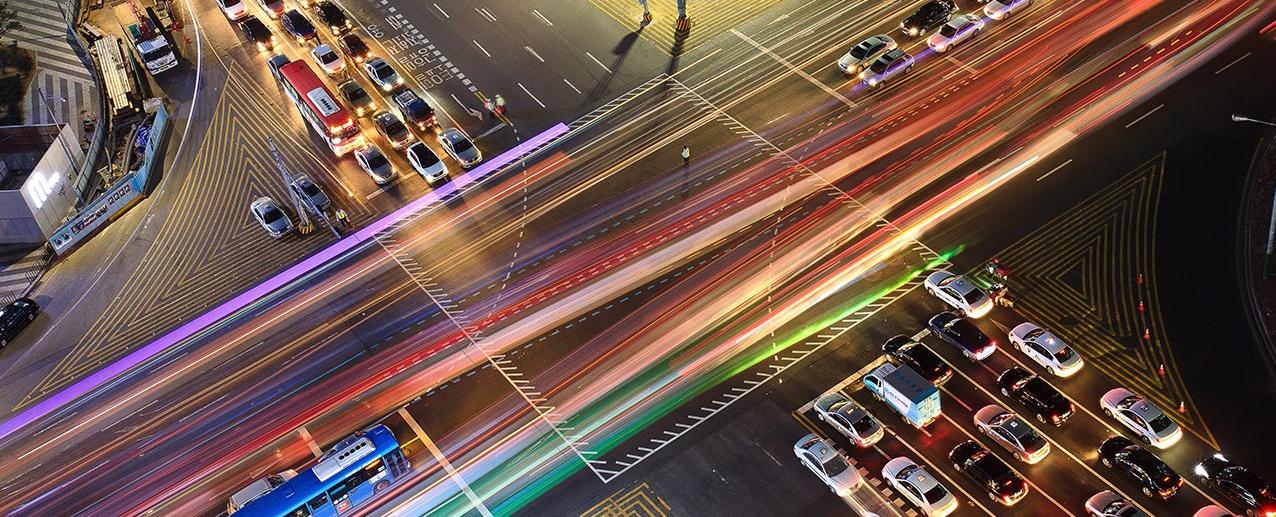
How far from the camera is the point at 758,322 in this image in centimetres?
6700

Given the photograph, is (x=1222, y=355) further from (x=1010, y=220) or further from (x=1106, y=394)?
(x=1010, y=220)

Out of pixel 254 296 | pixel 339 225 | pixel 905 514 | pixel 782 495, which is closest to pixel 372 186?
pixel 339 225

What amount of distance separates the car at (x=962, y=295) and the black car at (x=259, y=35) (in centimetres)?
5840

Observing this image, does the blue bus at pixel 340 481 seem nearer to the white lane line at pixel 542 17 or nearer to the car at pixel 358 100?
Result: the car at pixel 358 100

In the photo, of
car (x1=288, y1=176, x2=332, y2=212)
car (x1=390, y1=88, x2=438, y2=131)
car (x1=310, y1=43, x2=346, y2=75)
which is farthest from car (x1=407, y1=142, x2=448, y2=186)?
car (x1=310, y1=43, x2=346, y2=75)

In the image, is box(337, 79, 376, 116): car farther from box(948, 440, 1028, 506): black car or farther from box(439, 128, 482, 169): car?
box(948, 440, 1028, 506): black car

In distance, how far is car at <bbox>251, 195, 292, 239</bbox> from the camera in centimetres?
7750

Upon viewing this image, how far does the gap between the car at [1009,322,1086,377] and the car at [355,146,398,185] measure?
42.5 m

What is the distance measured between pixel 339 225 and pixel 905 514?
41890 millimetres

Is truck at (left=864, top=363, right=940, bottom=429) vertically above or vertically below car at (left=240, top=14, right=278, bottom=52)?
above

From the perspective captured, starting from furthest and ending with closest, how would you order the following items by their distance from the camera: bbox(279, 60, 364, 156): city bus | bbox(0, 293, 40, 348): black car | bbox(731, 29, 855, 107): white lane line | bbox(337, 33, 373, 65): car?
bbox(337, 33, 373, 65): car → bbox(279, 60, 364, 156): city bus → bbox(731, 29, 855, 107): white lane line → bbox(0, 293, 40, 348): black car

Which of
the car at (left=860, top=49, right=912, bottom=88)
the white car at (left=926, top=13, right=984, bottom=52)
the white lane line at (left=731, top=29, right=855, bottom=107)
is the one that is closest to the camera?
the white lane line at (left=731, top=29, right=855, bottom=107)

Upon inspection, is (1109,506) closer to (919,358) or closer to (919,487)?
(919,487)

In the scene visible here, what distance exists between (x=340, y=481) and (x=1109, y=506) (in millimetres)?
38128
